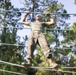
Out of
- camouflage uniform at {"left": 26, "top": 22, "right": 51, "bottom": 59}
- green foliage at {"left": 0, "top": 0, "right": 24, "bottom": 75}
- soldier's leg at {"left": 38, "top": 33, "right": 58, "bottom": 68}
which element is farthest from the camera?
green foliage at {"left": 0, "top": 0, "right": 24, "bottom": 75}

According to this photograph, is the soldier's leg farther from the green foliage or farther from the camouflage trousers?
the green foliage

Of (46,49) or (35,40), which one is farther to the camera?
(35,40)

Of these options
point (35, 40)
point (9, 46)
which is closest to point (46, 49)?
point (35, 40)

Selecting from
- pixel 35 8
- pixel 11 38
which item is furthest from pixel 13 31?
pixel 35 8

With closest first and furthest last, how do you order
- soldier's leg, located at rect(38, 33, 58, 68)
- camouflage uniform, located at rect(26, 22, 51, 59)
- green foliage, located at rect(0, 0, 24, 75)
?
1. soldier's leg, located at rect(38, 33, 58, 68)
2. camouflage uniform, located at rect(26, 22, 51, 59)
3. green foliage, located at rect(0, 0, 24, 75)

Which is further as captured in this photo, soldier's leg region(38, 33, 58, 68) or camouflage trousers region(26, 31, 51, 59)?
camouflage trousers region(26, 31, 51, 59)

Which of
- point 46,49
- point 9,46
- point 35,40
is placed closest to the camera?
point 46,49

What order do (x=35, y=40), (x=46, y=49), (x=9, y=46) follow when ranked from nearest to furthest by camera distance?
(x=46, y=49), (x=35, y=40), (x=9, y=46)

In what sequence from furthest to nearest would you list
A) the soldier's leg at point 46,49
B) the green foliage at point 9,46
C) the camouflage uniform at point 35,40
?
the green foliage at point 9,46, the camouflage uniform at point 35,40, the soldier's leg at point 46,49

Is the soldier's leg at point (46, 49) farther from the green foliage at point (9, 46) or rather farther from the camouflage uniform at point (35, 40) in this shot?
the green foliage at point (9, 46)

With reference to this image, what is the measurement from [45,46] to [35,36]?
0.30 meters

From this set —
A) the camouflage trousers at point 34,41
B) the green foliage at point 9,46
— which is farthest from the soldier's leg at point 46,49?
the green foliage at point 9,46

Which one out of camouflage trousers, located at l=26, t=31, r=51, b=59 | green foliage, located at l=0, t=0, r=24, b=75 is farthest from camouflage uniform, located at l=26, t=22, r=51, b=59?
green foliage, located at l=0, t=0, r=24, b=75

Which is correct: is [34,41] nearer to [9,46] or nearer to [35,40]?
[35,40]
